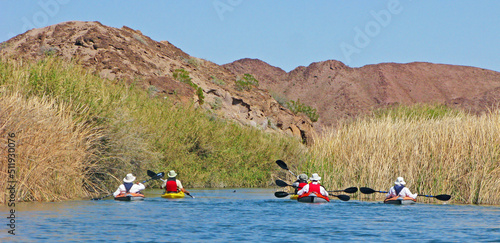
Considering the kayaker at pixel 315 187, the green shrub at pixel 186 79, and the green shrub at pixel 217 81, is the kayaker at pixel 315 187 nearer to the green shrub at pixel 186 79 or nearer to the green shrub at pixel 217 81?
the green shrub at pixel 186 79

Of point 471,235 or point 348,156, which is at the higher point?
point 348,156

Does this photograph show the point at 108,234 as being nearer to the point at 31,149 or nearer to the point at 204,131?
the point at 31,149

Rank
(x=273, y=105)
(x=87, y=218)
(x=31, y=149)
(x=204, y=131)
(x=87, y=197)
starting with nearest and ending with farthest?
(x=87, y=218) < (x=31, y=149) < (x=87, y=197) < (x=204, y=131) < (x=273, y=105)

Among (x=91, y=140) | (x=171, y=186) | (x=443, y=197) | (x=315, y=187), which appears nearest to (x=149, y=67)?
(x=171, y=186)

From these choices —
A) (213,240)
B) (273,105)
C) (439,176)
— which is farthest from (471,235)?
(273,105)

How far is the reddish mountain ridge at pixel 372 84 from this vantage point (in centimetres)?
10719

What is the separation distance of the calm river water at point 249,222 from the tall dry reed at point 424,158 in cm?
111

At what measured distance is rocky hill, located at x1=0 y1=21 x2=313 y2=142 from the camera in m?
55.3

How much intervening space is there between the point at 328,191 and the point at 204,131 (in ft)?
54.4

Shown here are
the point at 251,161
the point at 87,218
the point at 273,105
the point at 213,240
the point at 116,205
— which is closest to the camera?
the point at 213,240

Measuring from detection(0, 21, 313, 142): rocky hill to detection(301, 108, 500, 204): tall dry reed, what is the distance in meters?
29.6

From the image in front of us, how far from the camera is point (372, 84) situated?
116125 mm

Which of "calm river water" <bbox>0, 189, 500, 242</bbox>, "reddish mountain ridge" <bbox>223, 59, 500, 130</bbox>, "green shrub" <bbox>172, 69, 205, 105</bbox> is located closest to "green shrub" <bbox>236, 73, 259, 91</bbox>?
"green shrub" <bbox>172, 69, 205, 105</bbox>

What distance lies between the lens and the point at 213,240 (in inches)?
534
